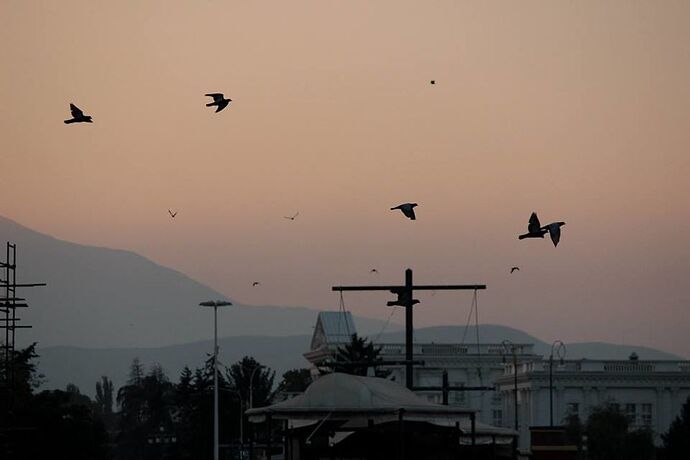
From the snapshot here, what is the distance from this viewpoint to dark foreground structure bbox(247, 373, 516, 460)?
34844 mm

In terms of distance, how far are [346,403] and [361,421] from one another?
2.34ft

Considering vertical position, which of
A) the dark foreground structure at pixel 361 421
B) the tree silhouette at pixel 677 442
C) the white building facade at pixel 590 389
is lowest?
the dark foreground structure at pixel 361 421

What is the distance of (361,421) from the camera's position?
3559 centimetres

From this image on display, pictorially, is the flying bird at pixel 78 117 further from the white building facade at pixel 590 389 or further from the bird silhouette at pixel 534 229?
the white building facade at pixel 590 389

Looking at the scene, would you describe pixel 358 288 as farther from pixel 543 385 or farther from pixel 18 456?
pixel 543 385

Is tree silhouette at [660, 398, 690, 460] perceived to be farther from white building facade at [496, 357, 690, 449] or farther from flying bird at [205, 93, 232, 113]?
flying bird at [205, 93, 232, 113]

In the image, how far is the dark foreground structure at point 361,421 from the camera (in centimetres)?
3484

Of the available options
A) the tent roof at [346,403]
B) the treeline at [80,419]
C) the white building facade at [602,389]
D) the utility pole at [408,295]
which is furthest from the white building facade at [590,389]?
the tent roof at [346,403]

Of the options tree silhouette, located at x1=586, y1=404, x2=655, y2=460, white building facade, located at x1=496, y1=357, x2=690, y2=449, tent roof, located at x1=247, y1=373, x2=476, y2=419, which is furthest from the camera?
white building facade, located at x1=496, y1=357, x2=690, y2=449

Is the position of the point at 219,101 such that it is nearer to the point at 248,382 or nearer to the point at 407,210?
the point at 407,210

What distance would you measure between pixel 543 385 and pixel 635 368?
34.4ft

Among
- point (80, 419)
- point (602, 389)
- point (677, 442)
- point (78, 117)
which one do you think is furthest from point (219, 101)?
point (602, 389)

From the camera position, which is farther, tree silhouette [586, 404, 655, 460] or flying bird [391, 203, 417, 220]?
tree silhouette [586, 404, 655, 460]

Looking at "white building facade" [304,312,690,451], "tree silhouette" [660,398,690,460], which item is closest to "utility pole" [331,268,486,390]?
"tree silhouette" [660,398,690,460]
